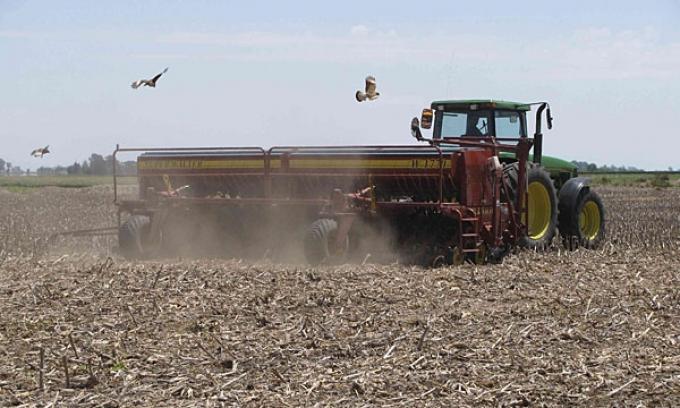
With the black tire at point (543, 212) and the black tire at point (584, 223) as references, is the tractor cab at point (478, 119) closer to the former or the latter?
the black tire at point (543, 212)

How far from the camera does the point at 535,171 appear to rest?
13.9 m

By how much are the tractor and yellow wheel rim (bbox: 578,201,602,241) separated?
333 millimetres

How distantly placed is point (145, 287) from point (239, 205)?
3840mm

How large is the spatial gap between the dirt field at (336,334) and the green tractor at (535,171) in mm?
2201

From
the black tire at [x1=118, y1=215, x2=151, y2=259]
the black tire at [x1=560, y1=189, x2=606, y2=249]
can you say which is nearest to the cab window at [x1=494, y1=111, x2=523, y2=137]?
the black tire at [x1=560, y1=189, x2=606, y2=249]

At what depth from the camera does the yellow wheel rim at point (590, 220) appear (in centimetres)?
1524

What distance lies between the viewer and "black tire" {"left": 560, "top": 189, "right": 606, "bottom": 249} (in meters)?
14.6

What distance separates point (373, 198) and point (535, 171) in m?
2.78

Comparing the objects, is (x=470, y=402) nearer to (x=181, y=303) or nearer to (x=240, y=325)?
(x=240, y=325)

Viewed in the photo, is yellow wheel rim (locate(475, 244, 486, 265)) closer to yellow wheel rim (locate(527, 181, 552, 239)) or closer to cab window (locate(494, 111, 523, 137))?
yellow wheel rim (locate(527, 181, 552, 239))

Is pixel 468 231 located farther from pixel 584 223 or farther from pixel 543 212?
pixel 584 223

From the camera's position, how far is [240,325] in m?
7.88

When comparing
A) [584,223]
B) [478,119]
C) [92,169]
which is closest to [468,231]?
[478,119]

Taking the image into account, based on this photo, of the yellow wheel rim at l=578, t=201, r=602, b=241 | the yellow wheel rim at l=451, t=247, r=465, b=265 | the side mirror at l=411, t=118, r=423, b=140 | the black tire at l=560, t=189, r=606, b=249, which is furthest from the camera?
the yellow wheel rim at l=578, t=201, r=602, b=241
